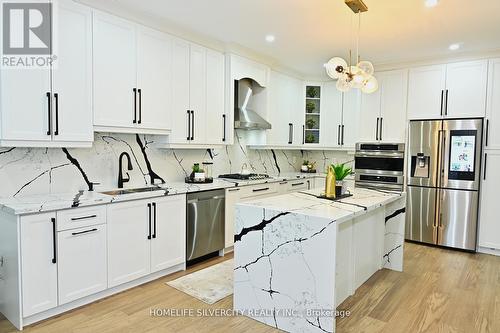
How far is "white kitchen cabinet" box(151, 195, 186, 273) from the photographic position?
129 inches

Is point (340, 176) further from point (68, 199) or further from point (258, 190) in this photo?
point (68, 199)

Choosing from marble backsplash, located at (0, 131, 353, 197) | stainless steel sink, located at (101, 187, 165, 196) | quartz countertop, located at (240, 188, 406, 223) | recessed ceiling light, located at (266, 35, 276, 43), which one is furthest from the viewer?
recessed ceiling light, located at (266, 35, 276, 43)

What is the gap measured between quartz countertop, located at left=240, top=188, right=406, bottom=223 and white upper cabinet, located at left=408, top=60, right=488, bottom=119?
204 cm

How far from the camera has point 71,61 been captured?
2.80 m

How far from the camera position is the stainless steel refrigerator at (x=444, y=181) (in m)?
4.38

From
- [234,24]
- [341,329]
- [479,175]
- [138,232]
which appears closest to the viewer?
[341,329]

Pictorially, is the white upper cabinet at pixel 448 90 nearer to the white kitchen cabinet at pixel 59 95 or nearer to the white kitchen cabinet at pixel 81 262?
the white kitchen cabinet at pixel 59 95

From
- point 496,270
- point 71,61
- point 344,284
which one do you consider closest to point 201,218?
point 344,284

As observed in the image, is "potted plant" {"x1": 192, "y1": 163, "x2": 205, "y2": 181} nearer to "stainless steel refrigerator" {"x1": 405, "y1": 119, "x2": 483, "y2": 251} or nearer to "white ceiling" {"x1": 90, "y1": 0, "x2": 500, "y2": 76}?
"white ceiling" {"x1": 90, "y1": 0, "x2": 500, "y2": 76}

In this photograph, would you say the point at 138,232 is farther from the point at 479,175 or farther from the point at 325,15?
the point at 479,175

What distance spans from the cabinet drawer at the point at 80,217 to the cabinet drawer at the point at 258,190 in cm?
184

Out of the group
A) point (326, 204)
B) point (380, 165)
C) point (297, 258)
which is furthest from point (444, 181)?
point (297, 258)

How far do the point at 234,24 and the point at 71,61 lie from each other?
1689 millimetres

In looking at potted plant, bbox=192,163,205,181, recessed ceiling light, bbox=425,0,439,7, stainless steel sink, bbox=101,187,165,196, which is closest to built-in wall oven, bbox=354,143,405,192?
recessed ceiling light, bbox=425,0,439,7
